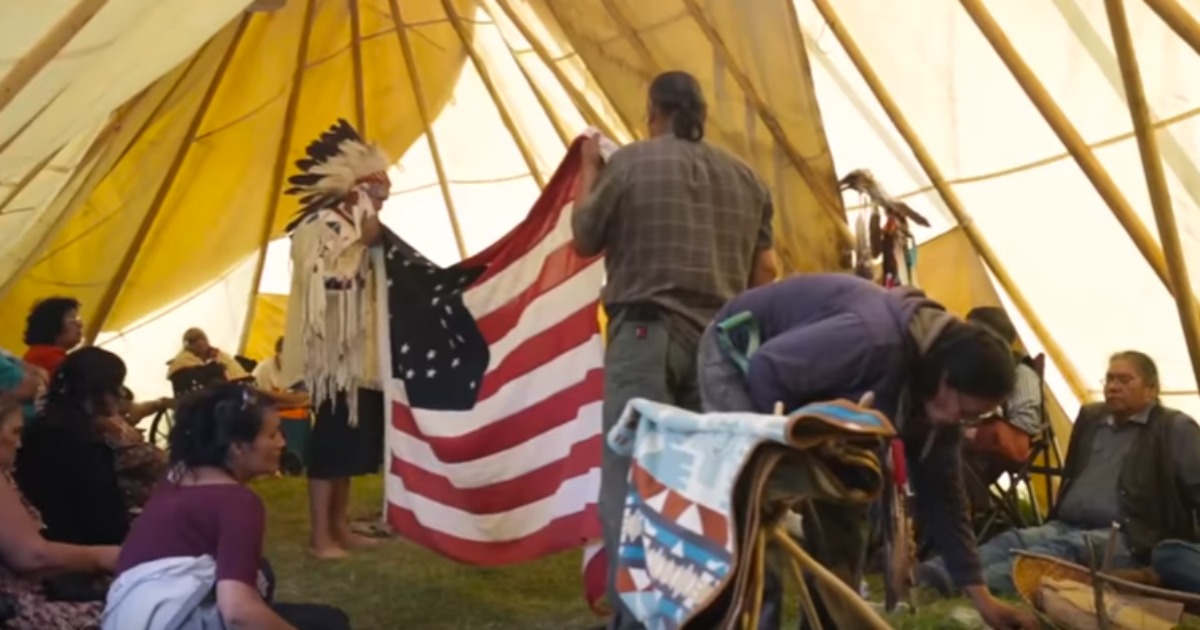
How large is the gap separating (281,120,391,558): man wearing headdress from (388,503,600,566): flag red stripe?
32 centimetres

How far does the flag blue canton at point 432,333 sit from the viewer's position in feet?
14.6

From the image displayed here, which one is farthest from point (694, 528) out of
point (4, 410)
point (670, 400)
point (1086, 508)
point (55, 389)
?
point (1086, 508)

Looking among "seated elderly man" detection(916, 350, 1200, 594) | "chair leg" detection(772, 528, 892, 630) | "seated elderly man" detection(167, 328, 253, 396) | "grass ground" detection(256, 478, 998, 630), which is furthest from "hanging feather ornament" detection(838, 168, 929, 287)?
"seated elderly man" detection(167, 328, 253, 396)

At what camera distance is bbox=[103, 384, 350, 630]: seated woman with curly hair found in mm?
→ 2549

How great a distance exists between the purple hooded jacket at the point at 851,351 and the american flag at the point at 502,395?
59.9 inches

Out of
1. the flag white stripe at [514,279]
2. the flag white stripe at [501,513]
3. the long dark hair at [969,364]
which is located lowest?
the flag white stripe at [501,513]

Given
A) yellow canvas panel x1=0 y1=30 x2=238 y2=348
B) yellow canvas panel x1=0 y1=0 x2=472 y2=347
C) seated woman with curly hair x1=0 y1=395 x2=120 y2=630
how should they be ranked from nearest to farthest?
1. seated woman with curly hair x1=0 y1=395 x2=120 y2=630
2. yellow canvas panel x1=0 y1=30 x2=238 y2=348
3. yellow canvas panel x1=0 y1=0 x2=472 y2=347

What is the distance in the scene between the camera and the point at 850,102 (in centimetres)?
523

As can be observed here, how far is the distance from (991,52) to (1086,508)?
4.49 feet

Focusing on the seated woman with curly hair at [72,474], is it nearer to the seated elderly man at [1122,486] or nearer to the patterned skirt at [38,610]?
the patterned skirt at [38,610]

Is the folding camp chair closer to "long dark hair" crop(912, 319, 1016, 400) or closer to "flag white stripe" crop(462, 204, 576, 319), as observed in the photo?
"flag white stripe" crop(462, 204, 576, 319)

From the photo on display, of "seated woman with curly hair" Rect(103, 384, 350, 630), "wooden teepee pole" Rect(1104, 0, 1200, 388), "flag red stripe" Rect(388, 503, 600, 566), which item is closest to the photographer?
"seated woman with curly hair" Rect(103, 384, 350, 630)

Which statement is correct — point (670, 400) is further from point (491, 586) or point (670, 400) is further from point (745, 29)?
point (745, 29)

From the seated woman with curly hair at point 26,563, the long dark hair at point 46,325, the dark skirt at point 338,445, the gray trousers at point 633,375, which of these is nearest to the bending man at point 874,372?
the gray trousers at point 633,375
